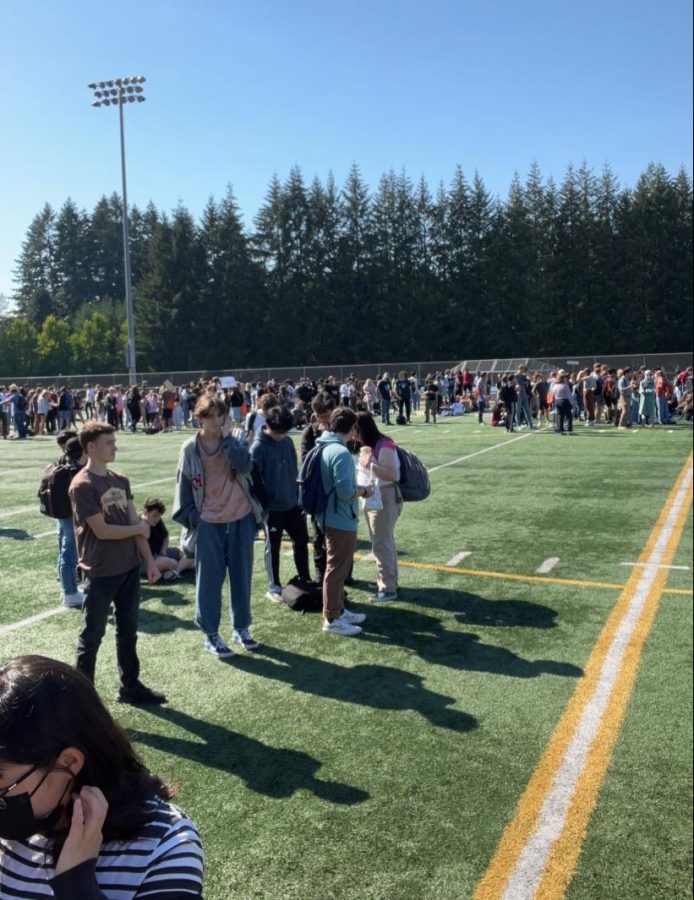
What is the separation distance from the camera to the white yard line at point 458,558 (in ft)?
28.1

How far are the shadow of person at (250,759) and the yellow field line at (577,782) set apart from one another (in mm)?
760

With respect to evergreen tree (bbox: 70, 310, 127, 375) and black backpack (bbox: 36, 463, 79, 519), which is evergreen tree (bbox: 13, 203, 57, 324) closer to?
evergreen tree (bbox: 70, 310, 127, 375)

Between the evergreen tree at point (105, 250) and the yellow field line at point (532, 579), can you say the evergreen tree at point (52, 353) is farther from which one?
the yellow field line at point (532, 579)

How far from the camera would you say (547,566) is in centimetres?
834

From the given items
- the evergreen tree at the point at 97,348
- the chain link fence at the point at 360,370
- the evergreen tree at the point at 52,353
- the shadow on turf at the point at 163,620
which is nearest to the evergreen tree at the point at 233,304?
the evergreen tree at the point at 97,348

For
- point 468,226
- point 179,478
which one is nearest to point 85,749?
point 179,478

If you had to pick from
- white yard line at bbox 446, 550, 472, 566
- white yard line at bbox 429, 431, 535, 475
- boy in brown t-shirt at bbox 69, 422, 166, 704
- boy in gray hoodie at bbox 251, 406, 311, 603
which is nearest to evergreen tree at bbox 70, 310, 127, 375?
white yard line at bbox 429, 431, 535, 475

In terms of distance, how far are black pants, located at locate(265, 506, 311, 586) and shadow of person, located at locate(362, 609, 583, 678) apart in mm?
955

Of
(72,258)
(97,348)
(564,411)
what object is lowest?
(564,411)

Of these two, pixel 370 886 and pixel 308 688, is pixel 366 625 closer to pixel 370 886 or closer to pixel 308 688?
pixel 308 688

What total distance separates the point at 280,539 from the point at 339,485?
1.36m

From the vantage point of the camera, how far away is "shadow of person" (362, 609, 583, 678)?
18.1 feet

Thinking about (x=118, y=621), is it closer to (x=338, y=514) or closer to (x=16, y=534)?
(x=338, y=514)

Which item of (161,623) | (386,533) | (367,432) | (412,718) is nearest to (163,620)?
(161,623)
